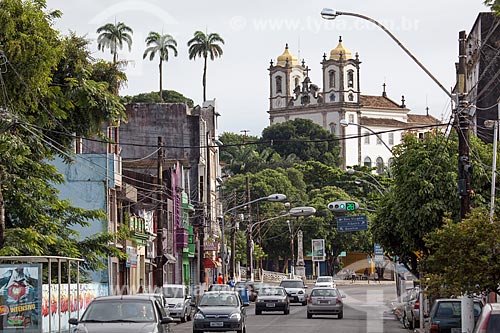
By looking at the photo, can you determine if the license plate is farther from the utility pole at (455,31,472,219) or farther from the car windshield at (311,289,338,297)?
the car windshield at (311,289,338,297)

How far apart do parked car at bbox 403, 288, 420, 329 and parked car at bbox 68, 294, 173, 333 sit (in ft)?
60.3

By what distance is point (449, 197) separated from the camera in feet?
130

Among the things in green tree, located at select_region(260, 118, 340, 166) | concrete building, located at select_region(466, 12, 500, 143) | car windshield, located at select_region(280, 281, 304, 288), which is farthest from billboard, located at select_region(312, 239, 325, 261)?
green tree, located at select_region(260, 118, 340, 166)

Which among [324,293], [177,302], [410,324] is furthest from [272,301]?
[410,324]

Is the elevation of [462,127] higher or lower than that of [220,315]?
higher

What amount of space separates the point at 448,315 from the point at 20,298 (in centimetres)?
1143

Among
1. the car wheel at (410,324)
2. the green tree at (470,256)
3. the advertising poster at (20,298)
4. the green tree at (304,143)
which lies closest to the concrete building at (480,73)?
the car wheel at (410,324)

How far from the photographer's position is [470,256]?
24.6m

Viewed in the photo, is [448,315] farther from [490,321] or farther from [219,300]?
[490,321]

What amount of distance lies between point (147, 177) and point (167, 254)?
17.2 feet

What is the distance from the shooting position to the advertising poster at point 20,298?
27188mm

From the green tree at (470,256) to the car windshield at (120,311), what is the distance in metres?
6.79

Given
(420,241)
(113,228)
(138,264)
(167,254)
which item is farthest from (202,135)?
(420,241)

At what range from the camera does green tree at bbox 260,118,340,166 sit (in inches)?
6836
